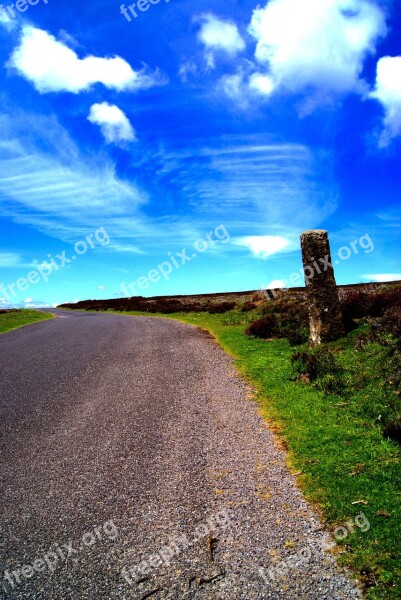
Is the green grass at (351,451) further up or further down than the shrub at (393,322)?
further down

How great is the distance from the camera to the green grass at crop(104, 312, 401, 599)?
352cm

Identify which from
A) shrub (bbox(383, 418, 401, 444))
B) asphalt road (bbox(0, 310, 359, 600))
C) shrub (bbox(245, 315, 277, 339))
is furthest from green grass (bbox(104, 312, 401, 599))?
shrub (bbox(245, 315, 277, 339))

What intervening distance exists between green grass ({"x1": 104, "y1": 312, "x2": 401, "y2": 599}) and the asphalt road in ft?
0.90

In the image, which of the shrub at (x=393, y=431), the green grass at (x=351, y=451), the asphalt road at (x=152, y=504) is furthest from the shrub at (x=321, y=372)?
the shrub at (x=393, y=431)

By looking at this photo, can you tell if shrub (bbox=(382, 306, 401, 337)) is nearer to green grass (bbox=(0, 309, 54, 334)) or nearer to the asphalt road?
the asphalt road

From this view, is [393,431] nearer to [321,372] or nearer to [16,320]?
[321,372]

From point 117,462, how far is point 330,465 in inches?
119

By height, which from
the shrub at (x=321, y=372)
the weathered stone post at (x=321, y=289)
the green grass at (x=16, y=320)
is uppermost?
the green grass at (x=16, y=320)

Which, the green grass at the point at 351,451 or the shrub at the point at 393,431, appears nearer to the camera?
the green grass at the point at 351,451

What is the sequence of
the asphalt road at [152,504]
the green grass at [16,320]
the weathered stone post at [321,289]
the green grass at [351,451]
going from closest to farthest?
the asphalt road at [152,504] < the green grass at [351,451] < the weathered stone post at [321,289] < the green grass at [16,320]

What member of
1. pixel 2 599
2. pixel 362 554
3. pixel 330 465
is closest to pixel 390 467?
pixel 330 465

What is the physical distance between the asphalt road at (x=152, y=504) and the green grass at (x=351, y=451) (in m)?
0.27

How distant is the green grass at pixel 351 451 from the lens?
3.52 metres

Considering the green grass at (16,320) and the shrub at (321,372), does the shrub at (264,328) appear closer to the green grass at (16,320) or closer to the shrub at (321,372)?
the shrub at (321,372)
